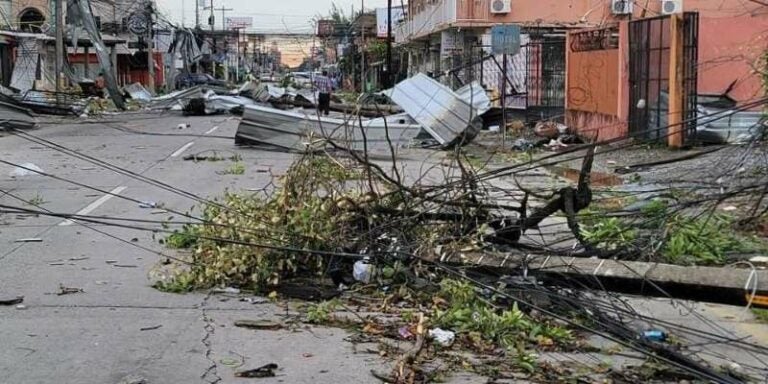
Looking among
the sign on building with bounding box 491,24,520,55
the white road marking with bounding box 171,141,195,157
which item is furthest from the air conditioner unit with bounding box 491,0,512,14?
the white road marking with bounding box 171,141,195,157

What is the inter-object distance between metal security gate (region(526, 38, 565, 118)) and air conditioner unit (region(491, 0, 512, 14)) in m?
6.16

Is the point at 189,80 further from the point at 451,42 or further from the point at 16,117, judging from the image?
the point at 16,117

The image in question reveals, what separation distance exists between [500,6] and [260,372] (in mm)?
31179

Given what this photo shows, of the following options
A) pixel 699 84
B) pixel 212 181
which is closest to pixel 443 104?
pixel 699 84

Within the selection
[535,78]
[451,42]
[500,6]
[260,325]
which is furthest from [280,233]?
[451,42]

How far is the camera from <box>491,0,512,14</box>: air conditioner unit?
3525 centimetres

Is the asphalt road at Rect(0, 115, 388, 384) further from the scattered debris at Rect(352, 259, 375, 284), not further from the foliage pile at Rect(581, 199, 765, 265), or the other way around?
the foliage pile at Rect(581, 199, 765, 265)

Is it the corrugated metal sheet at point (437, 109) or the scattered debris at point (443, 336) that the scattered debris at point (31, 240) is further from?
the corrugated metal sheet at point (437, 109)

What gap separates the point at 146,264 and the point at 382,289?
2.60 m

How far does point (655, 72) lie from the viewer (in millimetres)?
19812

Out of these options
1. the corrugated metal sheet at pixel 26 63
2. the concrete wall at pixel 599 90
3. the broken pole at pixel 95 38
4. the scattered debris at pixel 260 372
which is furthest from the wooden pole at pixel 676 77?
the corrugated metal sheet at pixel 26 63

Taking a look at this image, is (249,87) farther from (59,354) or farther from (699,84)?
(59,354)

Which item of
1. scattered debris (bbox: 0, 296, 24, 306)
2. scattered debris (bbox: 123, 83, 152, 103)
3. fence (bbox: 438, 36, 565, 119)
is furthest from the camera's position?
scattered debris (bbox: 123, 83, 152, 103)

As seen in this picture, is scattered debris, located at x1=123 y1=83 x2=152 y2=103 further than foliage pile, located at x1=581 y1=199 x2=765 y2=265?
Yes
